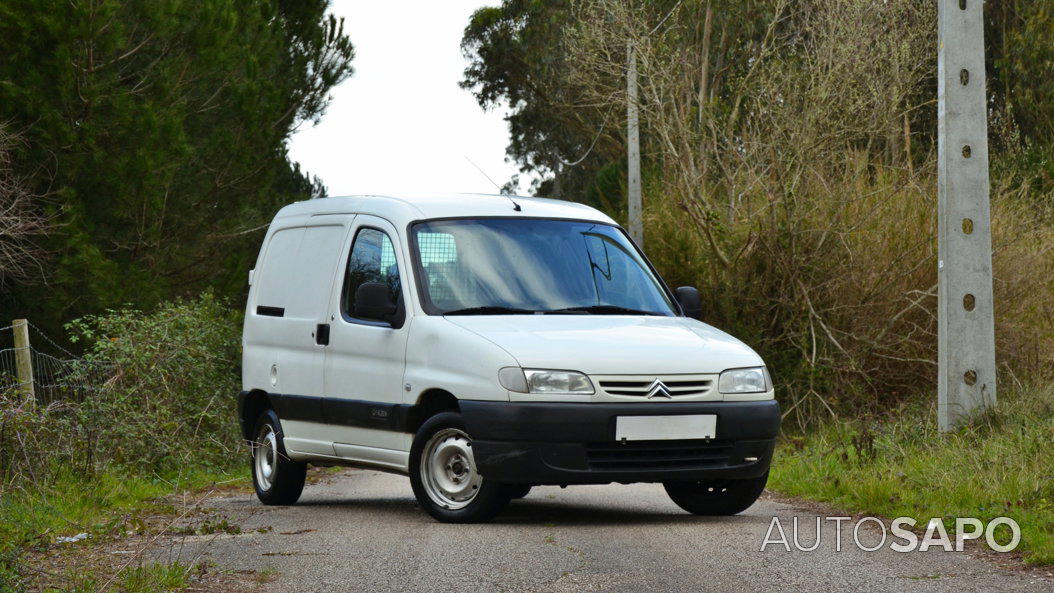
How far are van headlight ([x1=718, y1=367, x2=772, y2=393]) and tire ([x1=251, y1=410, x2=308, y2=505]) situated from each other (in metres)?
3.62

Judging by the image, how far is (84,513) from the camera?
10.0 metres

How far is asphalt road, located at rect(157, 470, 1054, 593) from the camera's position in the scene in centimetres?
685

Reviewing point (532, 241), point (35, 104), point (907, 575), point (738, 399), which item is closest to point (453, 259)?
point (532, 241)

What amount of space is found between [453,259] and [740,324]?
26.9 ft

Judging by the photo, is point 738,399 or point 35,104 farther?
point 35,104

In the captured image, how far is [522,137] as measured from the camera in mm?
50438

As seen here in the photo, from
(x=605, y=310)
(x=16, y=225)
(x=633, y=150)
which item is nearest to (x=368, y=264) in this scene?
(x=605, y=310)

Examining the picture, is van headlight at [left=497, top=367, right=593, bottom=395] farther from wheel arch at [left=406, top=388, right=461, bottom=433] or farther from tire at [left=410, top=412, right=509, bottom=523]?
wheel arch at [left=406, top=388, right=461, bottom=433]

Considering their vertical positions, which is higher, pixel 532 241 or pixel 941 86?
pixel 941 86

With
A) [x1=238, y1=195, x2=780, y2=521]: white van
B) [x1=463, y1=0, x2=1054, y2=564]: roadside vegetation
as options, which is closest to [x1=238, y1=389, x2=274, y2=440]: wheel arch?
[x1=238, y1=195, x2=780, y2=521]: white van

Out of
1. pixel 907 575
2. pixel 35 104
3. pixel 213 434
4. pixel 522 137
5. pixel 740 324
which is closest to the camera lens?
pixel 907 575

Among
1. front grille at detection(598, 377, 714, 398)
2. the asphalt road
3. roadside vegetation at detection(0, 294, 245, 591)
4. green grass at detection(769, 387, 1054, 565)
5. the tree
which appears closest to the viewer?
the asphalt road

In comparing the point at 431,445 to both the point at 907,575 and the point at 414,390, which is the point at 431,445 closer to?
the point at 414,390

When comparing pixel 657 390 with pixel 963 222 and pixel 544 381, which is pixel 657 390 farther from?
pixel 963 222
